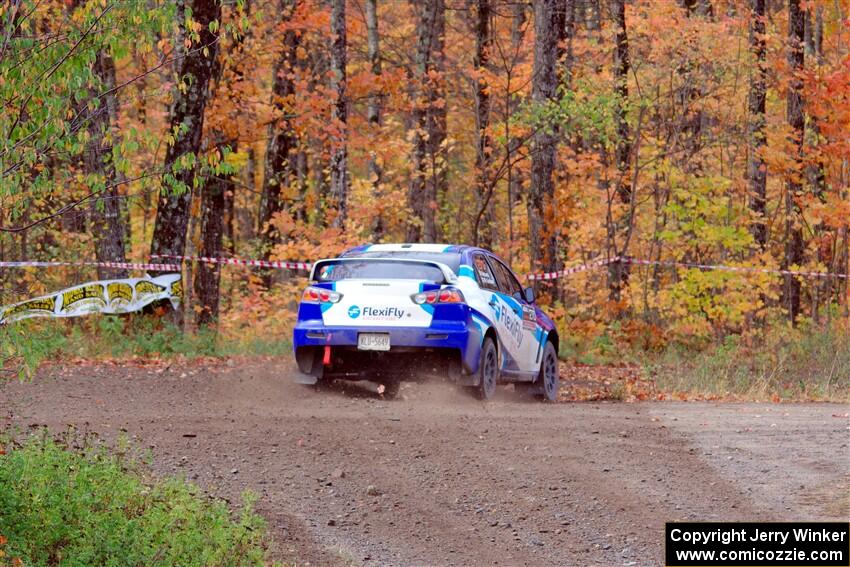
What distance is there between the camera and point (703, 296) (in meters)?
22.7

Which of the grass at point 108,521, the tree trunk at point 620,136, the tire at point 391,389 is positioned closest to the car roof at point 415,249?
the tire at point 391,389

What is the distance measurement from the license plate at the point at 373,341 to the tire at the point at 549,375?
3.04 metres

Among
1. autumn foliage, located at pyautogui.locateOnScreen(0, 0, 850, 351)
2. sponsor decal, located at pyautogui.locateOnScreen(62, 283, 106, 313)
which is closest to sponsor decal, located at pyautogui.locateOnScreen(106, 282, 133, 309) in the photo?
sponsor decal, located at pyautogui.locateOnScreen(62, 283, 106, 313)

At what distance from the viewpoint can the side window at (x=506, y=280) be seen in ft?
49.6

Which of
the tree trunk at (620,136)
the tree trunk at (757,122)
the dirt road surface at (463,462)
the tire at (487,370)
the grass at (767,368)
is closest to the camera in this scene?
the dirt road surface at (463,462)

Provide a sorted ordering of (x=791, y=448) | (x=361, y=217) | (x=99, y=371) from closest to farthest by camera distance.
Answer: (x=791, y=448)
(x=99, y=371)
(x=361, y=217)

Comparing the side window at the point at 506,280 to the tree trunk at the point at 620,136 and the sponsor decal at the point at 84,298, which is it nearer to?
the sponsor decal at the point at 84,298

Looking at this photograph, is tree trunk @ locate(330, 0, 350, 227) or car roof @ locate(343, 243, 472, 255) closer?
car roof @ locate(343, 243, 472, 255)

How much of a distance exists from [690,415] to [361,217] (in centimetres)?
1795

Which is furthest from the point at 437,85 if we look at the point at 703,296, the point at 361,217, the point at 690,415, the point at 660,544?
the point at 660,544

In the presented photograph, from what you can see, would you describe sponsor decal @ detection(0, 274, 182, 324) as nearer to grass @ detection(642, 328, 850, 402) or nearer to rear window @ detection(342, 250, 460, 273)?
rear window @ detection(342, 250, 460, 273)

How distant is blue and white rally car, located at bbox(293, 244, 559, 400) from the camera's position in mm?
13422

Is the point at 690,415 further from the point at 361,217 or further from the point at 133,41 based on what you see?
the point at 361,217

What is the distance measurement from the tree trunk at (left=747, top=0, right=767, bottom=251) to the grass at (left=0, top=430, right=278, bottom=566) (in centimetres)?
1804
